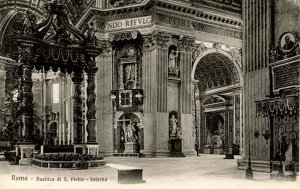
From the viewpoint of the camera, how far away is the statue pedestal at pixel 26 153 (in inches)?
607

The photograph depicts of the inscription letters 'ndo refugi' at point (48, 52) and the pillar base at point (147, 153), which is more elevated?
the inscription letters 'ndo refugi' at point (48, 52)

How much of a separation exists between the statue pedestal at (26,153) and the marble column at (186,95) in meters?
9.33

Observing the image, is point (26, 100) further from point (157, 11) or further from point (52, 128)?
point (52, 128)

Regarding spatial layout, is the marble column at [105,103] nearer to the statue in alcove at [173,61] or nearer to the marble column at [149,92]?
the marble column at [149,92]

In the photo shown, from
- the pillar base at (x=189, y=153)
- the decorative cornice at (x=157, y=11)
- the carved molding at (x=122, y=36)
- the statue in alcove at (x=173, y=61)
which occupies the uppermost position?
the decorative cornice at (x=157, y=11)

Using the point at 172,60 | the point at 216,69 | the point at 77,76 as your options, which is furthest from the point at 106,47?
the point at 216,69

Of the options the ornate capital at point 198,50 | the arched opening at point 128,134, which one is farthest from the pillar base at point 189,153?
the ornate capital at point 198,50

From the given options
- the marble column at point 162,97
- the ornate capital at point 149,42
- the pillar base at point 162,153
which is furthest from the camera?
the ornate capital at point 149,42

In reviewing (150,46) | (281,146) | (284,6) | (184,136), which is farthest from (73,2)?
(281,146)

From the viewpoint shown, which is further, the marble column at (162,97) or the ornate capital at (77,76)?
the marble column at (162,97)

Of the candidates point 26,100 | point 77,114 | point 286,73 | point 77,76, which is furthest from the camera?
point 77,76

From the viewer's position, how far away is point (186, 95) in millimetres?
22984
